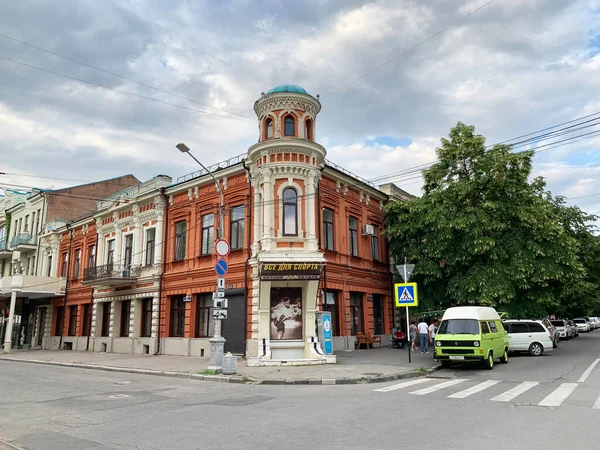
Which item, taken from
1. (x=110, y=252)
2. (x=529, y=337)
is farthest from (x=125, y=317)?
(x=529, y=337)

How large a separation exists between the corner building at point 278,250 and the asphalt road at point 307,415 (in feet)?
22.6

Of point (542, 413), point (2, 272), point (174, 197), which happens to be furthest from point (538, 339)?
point (2, 272)

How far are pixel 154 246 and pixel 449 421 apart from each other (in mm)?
23470

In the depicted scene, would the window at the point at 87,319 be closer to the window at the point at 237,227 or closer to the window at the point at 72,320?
the window at the point at 72,320

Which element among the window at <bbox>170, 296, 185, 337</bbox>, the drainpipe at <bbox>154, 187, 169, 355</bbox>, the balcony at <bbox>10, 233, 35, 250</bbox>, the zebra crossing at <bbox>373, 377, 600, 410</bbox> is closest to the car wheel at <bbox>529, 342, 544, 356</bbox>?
the zebra crossing at <bbox>373, 377, 600, 410</bbox>

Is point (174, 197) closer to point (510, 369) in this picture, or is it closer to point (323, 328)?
point (323, 328)

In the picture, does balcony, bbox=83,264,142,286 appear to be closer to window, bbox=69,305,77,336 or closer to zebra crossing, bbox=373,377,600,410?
window, bbox=69,305,77,336

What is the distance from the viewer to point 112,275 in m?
28.9

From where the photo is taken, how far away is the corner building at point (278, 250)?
802 inches

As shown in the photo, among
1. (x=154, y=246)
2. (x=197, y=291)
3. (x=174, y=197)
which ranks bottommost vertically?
(x=197, y=291)

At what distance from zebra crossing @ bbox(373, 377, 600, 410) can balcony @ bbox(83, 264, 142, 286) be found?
790 inches

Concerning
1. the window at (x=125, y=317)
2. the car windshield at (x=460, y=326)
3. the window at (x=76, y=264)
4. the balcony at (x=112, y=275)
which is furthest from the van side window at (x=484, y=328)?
the window at (x=76, y=264)

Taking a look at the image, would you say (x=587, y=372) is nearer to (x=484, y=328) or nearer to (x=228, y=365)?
(x=484, y=328)

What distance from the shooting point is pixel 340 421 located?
811cm
